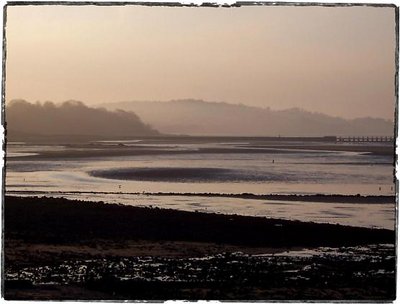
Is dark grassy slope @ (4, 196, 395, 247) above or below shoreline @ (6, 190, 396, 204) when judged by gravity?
below

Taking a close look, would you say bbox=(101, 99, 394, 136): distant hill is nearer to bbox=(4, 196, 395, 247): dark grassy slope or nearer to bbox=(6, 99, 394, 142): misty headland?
bbox=(6, 99, 394, 142): misty headland

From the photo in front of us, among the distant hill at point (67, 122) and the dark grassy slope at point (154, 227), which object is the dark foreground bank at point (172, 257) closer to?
the dark grassy slope at point (154, 227)

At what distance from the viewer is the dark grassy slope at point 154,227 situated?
6148 mm

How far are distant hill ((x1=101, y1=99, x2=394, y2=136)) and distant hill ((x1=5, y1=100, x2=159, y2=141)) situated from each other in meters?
0.06

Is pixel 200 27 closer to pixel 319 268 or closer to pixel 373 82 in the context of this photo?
pixel 373 82

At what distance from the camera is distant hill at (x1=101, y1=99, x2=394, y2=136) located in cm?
621

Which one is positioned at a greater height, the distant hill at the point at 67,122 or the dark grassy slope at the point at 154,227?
the distant hill at the point at 67,122

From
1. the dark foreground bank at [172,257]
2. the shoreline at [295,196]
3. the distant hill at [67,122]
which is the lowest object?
the dark foreground bank at [172,257]

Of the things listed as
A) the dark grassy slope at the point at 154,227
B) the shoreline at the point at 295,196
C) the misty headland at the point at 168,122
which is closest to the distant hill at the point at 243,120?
the misty headland at the point at 168,122

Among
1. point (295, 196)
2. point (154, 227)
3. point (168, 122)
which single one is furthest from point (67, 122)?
point (295, 196)

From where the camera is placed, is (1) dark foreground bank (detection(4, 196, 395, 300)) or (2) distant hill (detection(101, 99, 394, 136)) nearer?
(1) dark foreground bank (detection(4, 196, 395, 300))

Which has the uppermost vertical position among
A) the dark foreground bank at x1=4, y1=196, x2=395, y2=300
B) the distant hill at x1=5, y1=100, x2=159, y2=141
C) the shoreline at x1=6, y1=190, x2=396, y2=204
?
the distant hill at x1=5, y1=100, x2=159, y2=141

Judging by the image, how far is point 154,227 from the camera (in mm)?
6199

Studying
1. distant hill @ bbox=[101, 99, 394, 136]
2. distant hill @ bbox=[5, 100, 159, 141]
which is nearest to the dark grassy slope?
distant hill @ bbox=[5, 100, 159, 141]
